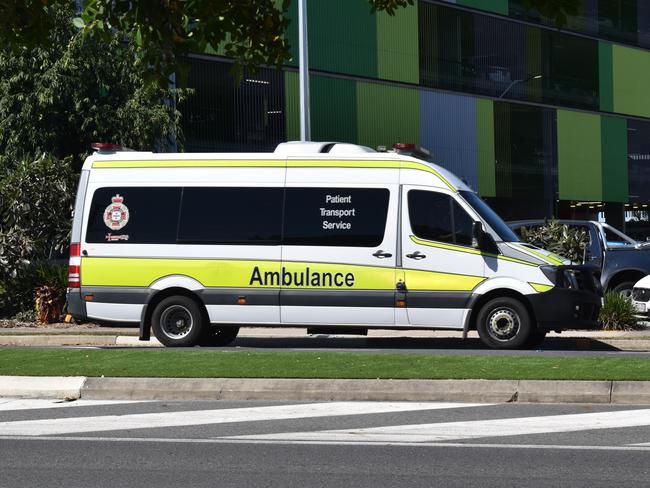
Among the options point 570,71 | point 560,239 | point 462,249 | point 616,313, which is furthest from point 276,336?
point 570,71

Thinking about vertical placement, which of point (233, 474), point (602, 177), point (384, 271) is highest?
point (602, 177)

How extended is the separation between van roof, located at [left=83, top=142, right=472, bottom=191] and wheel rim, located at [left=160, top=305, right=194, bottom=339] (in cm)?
202

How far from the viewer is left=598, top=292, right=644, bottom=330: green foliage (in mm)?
18172

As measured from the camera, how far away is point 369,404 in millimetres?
10469

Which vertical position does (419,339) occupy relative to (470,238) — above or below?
below

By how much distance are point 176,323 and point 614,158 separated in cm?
3460

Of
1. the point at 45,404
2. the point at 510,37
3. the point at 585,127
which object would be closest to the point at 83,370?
the point at 45,404

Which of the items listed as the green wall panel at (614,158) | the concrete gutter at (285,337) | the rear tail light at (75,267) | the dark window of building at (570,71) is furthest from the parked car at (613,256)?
the green wall panel at (614,158)

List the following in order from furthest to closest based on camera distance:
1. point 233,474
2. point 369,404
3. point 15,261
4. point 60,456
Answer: point 15,261
point 369,404
point 60,456
point 233,474

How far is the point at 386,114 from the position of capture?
37812 millimetres

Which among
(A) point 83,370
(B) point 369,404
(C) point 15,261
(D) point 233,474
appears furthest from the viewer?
(C) point 15,261

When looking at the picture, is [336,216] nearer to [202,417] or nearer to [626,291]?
[202,417]

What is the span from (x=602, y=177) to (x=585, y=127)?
234 centimetres

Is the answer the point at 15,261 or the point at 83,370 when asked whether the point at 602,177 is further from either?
the point at 83,370
